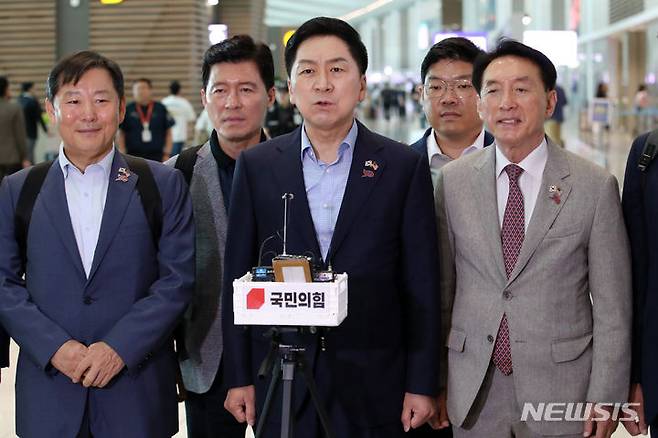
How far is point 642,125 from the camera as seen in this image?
99.7 feet

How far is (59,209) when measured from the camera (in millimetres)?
3143

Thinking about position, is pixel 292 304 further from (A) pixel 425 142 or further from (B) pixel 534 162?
(A) pixel 425 142

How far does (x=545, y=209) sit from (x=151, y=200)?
1293mm

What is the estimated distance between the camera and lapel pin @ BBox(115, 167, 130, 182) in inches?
127

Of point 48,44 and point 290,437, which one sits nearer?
point 290,437

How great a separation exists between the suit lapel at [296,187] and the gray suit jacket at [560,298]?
535mm

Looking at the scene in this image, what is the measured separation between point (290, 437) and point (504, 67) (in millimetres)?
1391

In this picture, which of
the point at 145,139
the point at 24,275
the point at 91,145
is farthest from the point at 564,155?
the point at 145,139

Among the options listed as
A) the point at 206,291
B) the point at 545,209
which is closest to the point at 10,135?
the point at 206,291

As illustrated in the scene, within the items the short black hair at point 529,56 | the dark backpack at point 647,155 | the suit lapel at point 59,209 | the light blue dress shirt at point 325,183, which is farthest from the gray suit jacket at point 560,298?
the suit lapel at point 59,209

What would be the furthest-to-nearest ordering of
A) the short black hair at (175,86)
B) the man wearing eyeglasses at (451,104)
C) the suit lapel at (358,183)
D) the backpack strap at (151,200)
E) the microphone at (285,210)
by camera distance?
the short black hair at (175,86)
the man wearing eyeglasses at (451,104)
the backpack strap at (151,200)
the suit lapel at (358,183)
the microphone at (285,210)

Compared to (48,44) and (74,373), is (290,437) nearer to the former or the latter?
(74,373)

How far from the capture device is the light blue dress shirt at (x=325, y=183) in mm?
3049

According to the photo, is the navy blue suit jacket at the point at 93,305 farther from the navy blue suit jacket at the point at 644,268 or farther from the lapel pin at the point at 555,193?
the navy blue suit jacket at the point at 644,268
